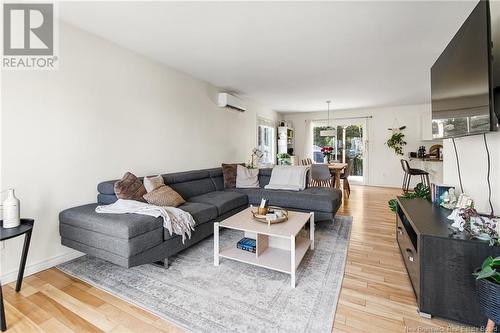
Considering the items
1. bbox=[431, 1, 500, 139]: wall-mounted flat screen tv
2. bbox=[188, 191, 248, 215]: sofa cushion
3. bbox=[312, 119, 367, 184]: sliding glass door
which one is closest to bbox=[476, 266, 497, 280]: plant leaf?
bbox=[431, 1, 500, 139]: wall-mounted flat screen tv

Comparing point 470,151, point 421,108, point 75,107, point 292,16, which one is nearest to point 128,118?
point 75,107

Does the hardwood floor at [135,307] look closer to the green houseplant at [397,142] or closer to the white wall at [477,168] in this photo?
the white wall at [477,168]

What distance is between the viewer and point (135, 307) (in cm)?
158

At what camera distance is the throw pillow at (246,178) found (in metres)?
3.90

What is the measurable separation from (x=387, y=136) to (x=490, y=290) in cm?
643

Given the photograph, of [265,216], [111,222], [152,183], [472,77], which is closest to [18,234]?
[111,222]

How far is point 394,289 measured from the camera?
1768 millimetres

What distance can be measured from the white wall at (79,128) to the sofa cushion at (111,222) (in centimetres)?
25

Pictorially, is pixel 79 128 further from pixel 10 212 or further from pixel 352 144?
pixel 352 144

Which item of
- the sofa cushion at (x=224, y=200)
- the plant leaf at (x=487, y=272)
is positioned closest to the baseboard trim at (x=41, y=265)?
the sofa cushion at (x=224, y=200)

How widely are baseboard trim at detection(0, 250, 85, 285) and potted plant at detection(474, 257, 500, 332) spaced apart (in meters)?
3.13

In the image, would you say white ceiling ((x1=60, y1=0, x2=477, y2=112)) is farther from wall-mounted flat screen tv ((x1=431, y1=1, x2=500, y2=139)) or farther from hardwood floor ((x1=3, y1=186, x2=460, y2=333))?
hardwood floor ((x1=3, y1=186, x2=460, y2=333))

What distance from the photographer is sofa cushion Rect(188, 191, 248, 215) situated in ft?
9.41

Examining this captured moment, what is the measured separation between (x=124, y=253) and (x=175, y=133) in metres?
2.15
